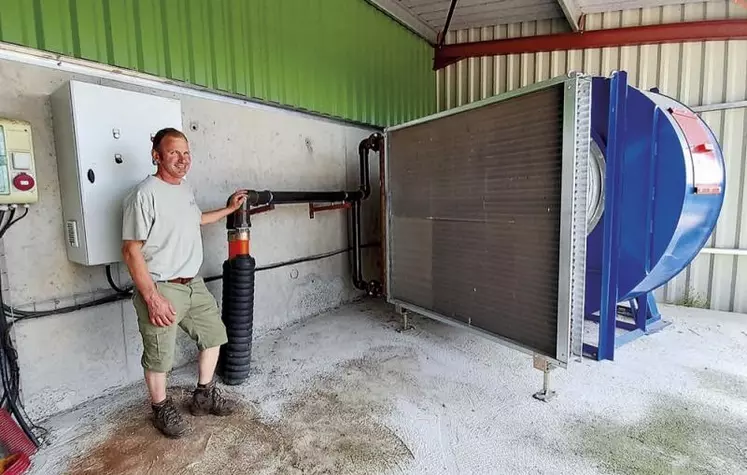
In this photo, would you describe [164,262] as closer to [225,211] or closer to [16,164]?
[225,211]

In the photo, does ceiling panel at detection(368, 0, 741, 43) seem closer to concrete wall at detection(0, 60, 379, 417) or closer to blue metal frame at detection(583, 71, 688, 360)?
concrete wall at detection(0, 60, 379, 417)

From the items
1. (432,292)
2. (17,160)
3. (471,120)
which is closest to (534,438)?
(432,292)

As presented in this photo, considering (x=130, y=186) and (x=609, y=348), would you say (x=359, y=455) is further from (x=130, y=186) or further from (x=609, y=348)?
(x=130, y=186)

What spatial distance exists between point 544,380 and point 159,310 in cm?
210

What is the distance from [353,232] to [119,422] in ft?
8.23

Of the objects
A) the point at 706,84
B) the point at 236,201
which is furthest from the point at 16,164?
the point at 706,84

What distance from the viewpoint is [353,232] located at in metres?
4.11

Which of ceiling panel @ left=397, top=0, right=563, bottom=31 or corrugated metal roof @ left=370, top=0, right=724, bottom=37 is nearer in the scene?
corrugated metal roof @ left=370, top=0, right=724, bottom=37

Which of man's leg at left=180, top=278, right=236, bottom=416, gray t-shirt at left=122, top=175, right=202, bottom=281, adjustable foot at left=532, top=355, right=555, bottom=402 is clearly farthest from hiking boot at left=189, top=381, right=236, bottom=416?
adjustable foot at left=532, top=355, right=555, bottom=402

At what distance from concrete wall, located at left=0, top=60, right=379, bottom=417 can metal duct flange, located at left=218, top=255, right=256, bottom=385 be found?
47 cm

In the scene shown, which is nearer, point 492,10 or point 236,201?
point 236,201

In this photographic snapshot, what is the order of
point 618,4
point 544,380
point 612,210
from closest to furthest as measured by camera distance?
point 612,210, point 544,380, point 618,4

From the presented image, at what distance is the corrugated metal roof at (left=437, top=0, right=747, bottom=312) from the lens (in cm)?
395

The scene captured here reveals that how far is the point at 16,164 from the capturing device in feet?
6.20
